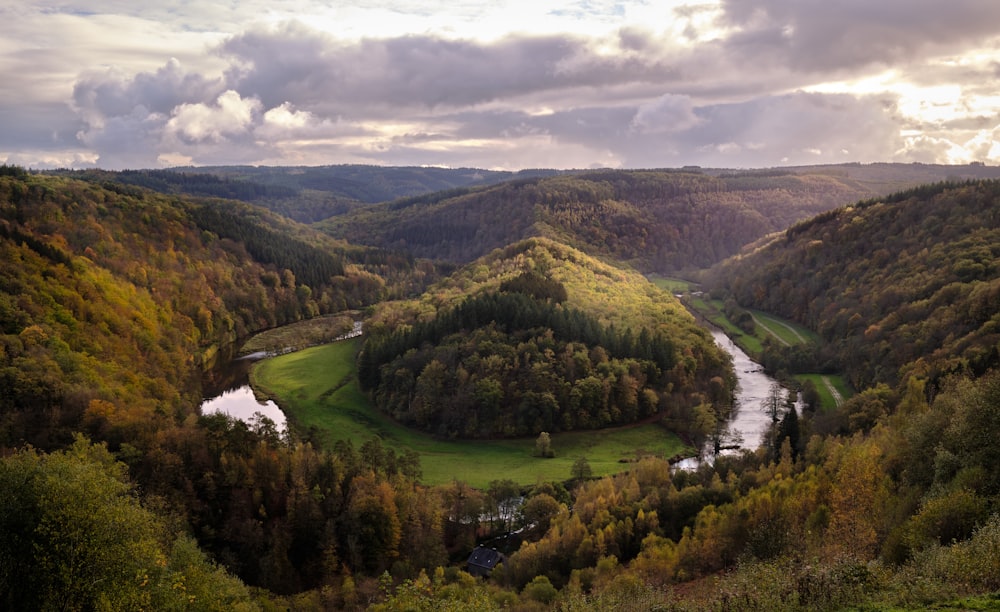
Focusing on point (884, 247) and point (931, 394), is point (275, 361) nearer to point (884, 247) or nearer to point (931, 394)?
point (931, 394)

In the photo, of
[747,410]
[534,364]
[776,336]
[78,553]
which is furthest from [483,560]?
[776,336]

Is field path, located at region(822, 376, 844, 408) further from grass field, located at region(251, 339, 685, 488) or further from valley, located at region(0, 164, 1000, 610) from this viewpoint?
grass field, located at region(251, 339, 685, 488)

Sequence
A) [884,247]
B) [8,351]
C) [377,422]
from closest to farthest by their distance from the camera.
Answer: [8,351] < [377,422] < [884,247]

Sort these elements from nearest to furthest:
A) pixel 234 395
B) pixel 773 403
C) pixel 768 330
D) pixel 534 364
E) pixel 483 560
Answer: pixel 483 560
pixel 534 364
pixel 773 403
pixel 234 395
pixel 768 330

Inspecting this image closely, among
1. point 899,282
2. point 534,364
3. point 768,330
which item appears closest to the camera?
point 534,364

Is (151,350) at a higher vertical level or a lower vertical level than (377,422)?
higher

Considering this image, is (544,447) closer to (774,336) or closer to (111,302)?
(111,302)

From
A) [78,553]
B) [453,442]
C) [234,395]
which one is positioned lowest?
[453,442]

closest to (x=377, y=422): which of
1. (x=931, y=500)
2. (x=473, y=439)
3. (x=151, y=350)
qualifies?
(x=473, y=439)
